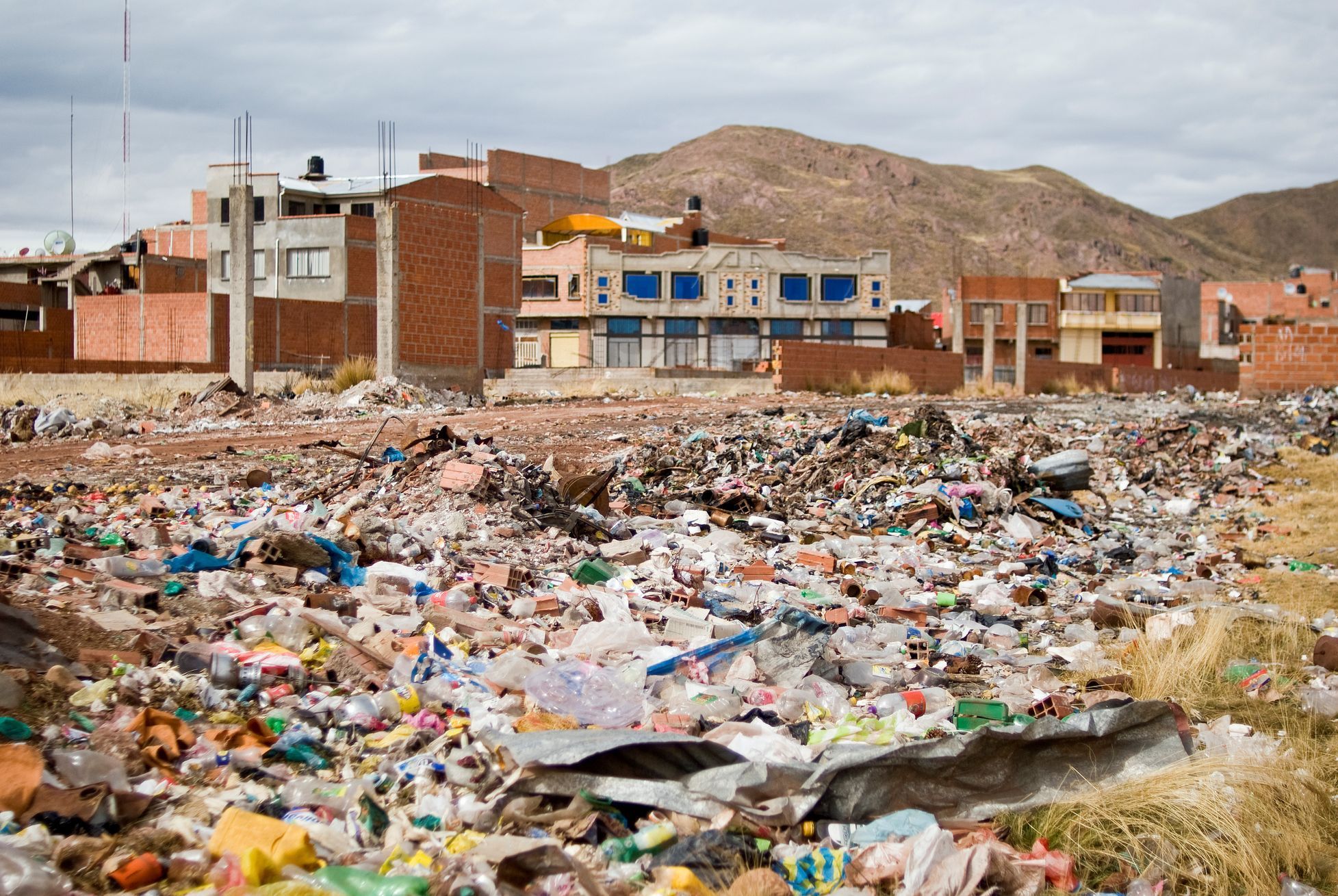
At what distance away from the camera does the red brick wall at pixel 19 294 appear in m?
39.4

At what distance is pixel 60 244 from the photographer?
46.5 metres

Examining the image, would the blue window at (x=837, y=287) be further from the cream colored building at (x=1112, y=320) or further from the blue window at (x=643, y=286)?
the cream colored building at (x=1112, y=320)

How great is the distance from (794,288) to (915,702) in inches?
1819

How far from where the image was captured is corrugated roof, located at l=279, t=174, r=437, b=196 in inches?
1631

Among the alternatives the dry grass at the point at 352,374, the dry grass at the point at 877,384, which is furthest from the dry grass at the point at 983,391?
the dry grass at the point at 352,374

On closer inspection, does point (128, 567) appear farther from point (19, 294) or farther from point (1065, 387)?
point (19, 294)

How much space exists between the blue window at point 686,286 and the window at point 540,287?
5.17 meters

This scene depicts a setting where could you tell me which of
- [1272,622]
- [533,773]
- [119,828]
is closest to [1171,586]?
[1272,622]

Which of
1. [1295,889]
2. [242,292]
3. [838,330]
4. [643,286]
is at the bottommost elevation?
[1295,889]

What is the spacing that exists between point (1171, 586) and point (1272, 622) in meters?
1.47

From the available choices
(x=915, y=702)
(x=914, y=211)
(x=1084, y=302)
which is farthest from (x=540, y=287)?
(x=914, y=211)

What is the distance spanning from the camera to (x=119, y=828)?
3.18m

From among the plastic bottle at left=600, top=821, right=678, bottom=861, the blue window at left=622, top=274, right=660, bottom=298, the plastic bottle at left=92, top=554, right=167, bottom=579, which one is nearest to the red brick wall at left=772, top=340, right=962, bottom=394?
→ the plastic bottle at left=92, top=554, right=167, bottom=579

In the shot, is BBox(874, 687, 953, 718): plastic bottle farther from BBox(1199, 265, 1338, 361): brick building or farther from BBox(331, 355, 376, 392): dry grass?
BBox(1199, 265, 1338, 361): brick building
